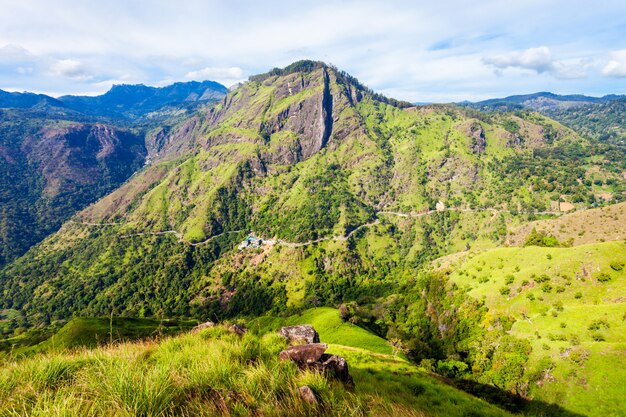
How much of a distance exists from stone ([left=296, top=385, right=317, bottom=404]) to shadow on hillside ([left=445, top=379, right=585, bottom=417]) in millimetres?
28881

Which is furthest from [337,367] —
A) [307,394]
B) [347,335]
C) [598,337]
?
[347,335]

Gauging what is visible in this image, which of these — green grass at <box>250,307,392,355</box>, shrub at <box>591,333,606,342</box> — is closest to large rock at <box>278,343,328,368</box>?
green grass at <box>250,307,392,355</box>

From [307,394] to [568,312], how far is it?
52.2m

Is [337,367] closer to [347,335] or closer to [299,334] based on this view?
[299,334]

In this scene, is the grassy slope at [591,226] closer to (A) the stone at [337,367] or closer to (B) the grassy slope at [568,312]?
(B) the grassy slope at [568,312]

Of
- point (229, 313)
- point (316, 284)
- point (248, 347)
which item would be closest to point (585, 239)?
point (248, 347)

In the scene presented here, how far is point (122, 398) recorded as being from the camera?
479 cm

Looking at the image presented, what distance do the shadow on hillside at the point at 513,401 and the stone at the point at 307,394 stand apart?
1137 inches

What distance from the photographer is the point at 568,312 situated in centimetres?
4128

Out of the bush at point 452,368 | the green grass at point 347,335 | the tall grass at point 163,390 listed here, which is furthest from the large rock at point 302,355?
the bush at point 452,368

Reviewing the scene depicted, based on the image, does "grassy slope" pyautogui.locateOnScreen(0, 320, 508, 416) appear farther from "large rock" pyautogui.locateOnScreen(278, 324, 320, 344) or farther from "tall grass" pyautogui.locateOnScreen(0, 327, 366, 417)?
"large rock" pyautogui.locateOnScreen(278, 324, 320, 344)

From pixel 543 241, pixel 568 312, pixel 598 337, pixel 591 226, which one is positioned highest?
pixel 591 226

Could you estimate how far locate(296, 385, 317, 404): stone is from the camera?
568 centimetres

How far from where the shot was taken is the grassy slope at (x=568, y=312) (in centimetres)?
3034
